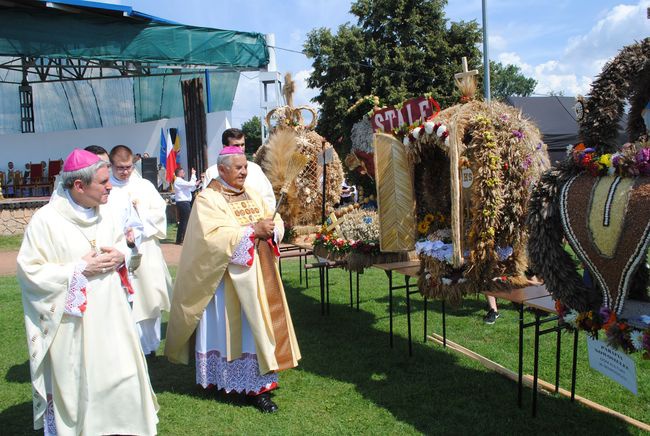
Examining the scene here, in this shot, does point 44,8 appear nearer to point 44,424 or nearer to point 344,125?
point 344,125

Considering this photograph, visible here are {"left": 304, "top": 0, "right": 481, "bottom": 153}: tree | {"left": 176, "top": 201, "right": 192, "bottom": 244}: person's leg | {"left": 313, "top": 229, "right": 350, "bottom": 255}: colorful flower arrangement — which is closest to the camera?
{"left": 313, "top": 229, "right": 350, "bottom": 255}: colorful flower arrangement

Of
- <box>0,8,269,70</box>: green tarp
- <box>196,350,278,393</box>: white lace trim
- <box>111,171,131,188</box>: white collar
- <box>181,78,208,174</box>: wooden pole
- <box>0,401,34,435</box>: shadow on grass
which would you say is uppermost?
<box>0,8,269,70</box>: green tarp

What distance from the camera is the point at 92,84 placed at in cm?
2431

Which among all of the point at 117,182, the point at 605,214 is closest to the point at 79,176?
the point at 117,182

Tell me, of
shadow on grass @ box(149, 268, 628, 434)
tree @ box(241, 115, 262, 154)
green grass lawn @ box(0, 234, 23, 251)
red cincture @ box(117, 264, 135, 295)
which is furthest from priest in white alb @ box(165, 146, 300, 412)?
tree @ box(241, 115, 262, 154)

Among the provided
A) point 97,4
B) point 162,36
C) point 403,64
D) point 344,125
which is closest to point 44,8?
point 97,4

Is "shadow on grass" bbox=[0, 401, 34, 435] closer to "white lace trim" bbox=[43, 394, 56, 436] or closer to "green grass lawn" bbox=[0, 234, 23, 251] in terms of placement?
"white lace trim" bbox=[43, 394, 56, 436]

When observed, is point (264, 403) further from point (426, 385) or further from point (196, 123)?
point (196, 123)

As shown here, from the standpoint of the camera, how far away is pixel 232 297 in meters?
4.42

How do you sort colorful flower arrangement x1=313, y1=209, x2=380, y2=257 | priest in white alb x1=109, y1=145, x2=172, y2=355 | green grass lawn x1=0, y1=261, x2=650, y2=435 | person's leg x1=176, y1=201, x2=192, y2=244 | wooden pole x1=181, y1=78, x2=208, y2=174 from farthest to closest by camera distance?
wooden pole x1=181, y1=78, x2=208, y2=174
person's leg x1=176, y1=201, x2=192, y2=244
colorful flower arrangement x1=313, y1=209, x2=380, y2=257
priest in white alb x1=109, y1=145, x2=172, y2=355
green grass lawn x1=0, y1=261, x2=650, y2=435

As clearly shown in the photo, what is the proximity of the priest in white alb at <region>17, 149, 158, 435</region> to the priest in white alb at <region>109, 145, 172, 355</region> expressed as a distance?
5.74 ft

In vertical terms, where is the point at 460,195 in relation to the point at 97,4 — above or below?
below

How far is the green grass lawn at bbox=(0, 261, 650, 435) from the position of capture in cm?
410

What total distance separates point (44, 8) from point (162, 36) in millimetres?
3011
